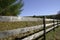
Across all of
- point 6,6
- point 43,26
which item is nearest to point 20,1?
point 6,6

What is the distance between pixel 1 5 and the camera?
1597 centimetres

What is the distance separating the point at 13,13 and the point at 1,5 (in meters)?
3.43

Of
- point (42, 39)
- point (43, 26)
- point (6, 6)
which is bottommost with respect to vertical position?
point (42, 39)

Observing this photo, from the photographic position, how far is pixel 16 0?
2072 cm

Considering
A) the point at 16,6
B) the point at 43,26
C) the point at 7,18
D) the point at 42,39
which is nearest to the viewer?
the point at 7,18

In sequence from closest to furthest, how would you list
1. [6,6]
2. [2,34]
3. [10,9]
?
1. [2,34]
2. [6,6]
3. [10,9]

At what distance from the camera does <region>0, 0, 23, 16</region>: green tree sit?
638 inches

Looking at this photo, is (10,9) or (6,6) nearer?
(6,6)

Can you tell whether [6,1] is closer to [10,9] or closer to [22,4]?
[10,9]

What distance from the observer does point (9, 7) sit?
59.3 feet

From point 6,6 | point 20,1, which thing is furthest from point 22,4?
point 6,6

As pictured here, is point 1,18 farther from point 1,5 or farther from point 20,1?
point 20,1

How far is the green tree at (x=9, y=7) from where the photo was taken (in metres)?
16.2

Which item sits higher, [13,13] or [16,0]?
[16,0]
